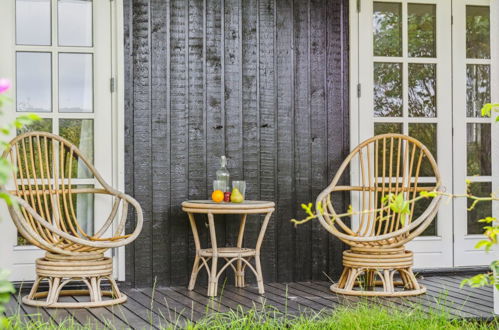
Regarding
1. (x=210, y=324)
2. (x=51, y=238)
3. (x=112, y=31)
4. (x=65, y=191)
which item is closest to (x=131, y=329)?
(x=210, y=324)

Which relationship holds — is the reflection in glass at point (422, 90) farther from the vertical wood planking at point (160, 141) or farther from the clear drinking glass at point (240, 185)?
the vertical wood planking at point (160, 141)

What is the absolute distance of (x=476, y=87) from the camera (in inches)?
221

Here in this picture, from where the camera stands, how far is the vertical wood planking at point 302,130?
5293 millimetres

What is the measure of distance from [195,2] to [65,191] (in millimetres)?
1542

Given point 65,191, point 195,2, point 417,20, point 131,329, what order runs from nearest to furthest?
point 131,329, point 65,191, point 195,2, point 417,20

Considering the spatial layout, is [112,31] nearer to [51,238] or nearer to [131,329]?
[51,238]

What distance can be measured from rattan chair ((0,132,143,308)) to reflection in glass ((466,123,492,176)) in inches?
99.9

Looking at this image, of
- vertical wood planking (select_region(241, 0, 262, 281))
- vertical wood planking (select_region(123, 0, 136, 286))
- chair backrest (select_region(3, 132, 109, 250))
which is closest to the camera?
Answer: chair backrest (select_region(3, 132, 109, 250))

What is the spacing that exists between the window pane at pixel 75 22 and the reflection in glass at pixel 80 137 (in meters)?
0.51

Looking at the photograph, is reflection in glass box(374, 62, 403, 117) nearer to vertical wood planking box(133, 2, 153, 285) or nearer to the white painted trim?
vertical wood planking box(133, 2, 153, 285)

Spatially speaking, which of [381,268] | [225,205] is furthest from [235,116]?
[381,268]

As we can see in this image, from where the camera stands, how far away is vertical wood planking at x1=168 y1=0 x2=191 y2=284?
507 cm

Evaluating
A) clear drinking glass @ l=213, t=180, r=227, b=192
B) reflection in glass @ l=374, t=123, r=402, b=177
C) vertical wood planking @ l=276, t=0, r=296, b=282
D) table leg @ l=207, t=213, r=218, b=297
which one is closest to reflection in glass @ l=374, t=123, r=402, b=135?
reflection in glass @ l=374, t=123, r=402, b=177

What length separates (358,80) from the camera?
536 centimetres
